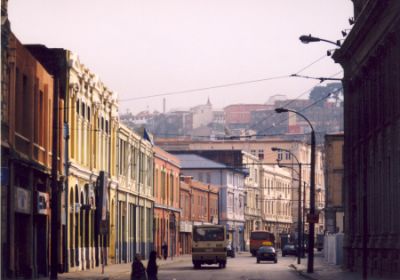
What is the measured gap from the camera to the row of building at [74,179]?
47062mm

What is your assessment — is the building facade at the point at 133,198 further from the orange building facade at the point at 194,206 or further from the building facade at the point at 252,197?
the building facade at the point at 252,197

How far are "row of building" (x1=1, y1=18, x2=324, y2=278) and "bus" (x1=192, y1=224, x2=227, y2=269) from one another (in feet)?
18.9

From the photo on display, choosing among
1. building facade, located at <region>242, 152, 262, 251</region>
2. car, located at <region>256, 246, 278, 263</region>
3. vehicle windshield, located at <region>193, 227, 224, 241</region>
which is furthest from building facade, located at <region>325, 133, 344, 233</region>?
vehicle windshield, located at <region>193, 227, 224, 241</region>

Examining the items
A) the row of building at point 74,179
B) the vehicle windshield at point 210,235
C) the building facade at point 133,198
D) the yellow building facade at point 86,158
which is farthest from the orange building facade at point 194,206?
the yellow building facade at point 86,158

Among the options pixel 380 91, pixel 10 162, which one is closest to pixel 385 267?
pixel 380 91

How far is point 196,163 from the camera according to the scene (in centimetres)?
15225


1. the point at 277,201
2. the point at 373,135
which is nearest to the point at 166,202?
the point at 373,135

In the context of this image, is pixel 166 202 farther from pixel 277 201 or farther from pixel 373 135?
pixel 277 201

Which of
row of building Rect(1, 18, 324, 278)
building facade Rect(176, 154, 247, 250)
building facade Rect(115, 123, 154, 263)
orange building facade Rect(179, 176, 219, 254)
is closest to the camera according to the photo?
row of building Rect(1, 18, 324, 278)

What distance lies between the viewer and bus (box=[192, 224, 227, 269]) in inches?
3046

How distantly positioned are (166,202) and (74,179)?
45.0m

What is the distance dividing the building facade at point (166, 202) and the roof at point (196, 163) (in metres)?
32.0

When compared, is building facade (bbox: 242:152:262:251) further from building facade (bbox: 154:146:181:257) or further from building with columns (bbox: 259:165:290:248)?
building facade (bbox: 154:146:181:257)

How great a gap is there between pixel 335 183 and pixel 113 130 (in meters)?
43.7
